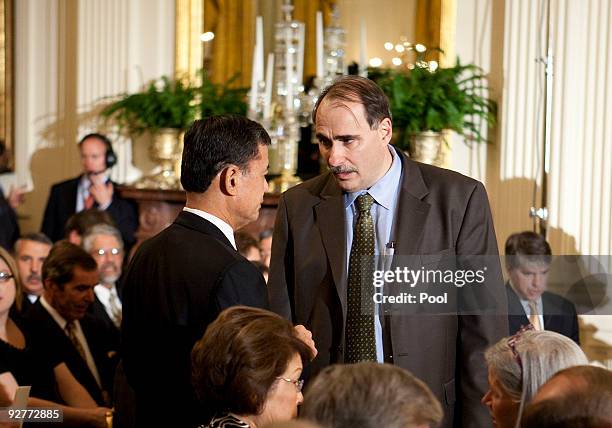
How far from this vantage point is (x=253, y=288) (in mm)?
2658

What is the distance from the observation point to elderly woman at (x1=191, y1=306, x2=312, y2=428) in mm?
2359

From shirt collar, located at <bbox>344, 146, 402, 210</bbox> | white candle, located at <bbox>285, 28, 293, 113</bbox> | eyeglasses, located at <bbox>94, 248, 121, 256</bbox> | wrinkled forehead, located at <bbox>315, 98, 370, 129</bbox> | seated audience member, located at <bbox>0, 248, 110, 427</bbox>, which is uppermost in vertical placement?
white candle, located at <bbox>285, 28, 293, 113</bbox>

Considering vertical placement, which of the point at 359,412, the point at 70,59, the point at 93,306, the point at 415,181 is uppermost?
the point at 70,59

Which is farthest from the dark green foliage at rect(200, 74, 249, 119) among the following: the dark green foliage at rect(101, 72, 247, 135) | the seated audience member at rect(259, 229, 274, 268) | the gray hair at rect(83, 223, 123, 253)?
the gray hair at rect(83, 223, 123, 253)

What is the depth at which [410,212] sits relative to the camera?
3.11m

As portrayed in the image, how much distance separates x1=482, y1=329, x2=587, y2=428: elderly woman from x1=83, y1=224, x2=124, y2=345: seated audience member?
316 cm

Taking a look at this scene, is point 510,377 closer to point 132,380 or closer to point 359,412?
point 359,412

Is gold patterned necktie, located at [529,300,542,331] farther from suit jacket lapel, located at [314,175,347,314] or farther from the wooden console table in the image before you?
the wooden console table

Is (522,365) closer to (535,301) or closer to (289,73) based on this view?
(535,301)

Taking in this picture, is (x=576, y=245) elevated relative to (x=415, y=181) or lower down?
lower down

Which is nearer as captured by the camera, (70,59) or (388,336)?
(388,336)

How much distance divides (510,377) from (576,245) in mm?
4257

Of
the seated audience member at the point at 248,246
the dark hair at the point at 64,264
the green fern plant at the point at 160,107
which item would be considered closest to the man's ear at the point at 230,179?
the dark hair at the point at 64,264

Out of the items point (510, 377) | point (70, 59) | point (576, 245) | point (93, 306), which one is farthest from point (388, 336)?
point (70, 59)
